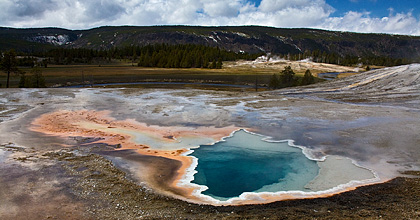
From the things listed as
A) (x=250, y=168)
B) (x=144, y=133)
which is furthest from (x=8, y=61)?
(x=250, y=168)

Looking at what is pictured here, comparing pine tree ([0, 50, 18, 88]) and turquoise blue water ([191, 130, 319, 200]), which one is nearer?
turquoise blue water ([191, 130, 319, 200])

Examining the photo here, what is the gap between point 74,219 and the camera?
7.47 metres

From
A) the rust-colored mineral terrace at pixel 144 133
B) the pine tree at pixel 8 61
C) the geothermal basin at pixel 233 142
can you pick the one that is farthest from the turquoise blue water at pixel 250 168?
the pine tree at pixel 8 61

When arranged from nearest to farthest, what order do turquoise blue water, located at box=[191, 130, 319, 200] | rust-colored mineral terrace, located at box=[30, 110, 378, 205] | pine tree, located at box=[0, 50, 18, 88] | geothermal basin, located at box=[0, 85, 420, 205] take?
rust-colored mineral terrace, located at box=[30, 110, 378, 205]
turquoise blue water, located at box=[191, 130, 319, 200]
geothermal basin, located at box=[0, 85, 420, 205]
pine tree, located at box=[0, 50, 18, 88]

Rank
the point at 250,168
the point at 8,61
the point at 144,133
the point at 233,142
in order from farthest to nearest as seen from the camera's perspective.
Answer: the point at 8,61 → the point at 144,133 → the point at 233,142 → the point at 250,168

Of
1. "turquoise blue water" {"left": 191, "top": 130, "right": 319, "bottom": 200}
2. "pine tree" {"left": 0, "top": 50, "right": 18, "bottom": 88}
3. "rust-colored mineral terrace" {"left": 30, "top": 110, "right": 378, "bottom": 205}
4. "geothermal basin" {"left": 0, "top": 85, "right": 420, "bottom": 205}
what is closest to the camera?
"rust-colored mineral terrace" {"left": 30, "top": 110, "right": 378, "bottom": 205}

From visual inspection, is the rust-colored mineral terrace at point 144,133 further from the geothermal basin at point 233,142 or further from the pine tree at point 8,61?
the pine tree at point 8,61

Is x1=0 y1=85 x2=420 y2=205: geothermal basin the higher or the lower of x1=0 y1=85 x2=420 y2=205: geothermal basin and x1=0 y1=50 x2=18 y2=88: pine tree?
the lower

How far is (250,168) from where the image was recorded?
12.0 m

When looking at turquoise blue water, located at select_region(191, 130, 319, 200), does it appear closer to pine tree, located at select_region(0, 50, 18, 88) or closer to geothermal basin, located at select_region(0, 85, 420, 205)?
geothermal basin, located at select_region(0, 85, 420, 205)

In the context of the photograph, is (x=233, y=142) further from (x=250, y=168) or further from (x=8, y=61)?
(x=8, y=61)

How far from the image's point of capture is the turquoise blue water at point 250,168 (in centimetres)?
1015

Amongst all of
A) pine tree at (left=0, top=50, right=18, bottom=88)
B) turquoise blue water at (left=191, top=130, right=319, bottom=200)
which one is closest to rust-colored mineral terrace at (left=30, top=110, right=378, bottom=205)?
turquoise blue water at (left=191, top=130, right=319, bottom=200)

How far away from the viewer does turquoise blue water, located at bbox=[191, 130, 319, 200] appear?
10.1 m
